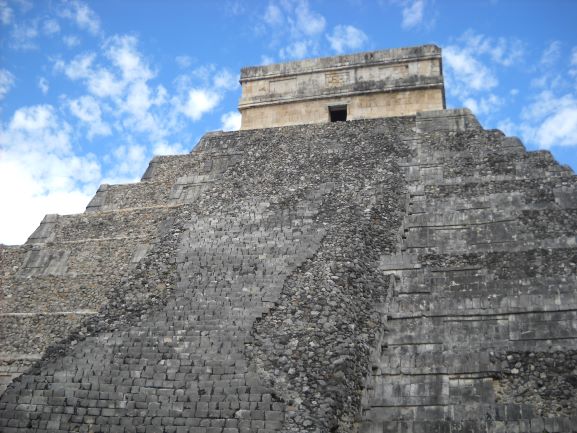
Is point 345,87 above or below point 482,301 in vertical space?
above

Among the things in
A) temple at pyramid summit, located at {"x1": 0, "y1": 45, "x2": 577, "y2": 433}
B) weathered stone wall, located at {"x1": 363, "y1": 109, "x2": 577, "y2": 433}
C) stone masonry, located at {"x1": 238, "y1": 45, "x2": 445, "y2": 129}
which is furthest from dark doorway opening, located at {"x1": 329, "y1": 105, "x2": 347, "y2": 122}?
weathered stone wall, located at {"x1": 363, "y1": 109, "x2": 577, "y2": 433}

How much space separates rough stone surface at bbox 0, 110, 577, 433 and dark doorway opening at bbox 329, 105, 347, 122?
1.88 m

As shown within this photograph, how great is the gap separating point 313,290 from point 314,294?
12 cm

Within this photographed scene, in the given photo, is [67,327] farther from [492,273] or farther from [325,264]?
[492,273]

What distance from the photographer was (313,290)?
10.8 metres

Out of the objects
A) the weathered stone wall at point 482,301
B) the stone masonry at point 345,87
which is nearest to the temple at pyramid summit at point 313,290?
the weathered stone wall at point 482,301

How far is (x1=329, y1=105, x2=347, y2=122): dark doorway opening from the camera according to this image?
1783cm

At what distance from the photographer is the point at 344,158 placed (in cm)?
1475

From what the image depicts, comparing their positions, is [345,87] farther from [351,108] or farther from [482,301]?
[482,301]

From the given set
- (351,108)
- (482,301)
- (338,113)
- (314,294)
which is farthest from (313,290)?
(338,113)

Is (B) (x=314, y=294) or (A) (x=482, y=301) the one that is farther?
(B) (x=314, y=294)

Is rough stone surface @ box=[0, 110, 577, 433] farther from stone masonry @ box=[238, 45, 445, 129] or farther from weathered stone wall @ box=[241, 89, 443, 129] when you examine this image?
stone masonry @ box=[238, 45, 445, 129]

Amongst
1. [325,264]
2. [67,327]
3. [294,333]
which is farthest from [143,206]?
[294,333]

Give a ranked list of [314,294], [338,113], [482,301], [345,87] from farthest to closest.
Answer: [338,113], [345,87], [314,294], [482,301]
